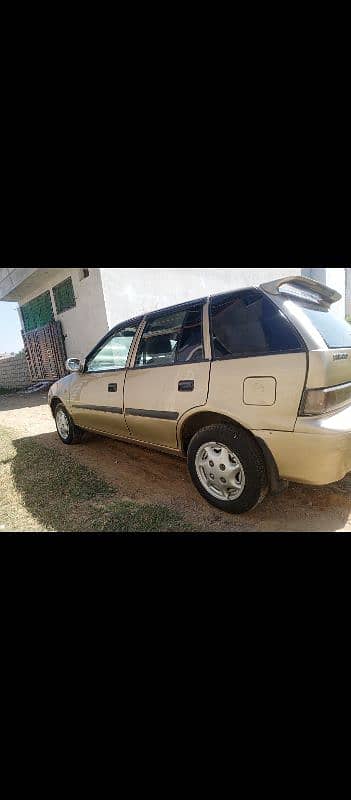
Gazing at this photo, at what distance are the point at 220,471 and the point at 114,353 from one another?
196cm

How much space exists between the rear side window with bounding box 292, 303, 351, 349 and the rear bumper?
1.63 feet

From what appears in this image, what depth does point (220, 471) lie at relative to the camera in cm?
239

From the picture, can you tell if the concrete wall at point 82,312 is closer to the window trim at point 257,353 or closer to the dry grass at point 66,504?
the dry grass at point 66,504

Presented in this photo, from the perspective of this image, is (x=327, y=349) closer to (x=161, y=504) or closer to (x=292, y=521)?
(x=292, y=521)

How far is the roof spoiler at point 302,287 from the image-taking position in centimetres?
220

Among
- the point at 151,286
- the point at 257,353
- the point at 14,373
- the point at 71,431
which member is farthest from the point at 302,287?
the point at 14,373

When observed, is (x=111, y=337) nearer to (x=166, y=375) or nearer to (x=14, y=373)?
(x=166, y=375)

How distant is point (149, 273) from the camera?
8.20 metres

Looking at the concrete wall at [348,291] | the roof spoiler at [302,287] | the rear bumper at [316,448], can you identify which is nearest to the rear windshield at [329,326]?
the roof spoiler at [302,287]

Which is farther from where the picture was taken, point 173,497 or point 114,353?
point 114,353

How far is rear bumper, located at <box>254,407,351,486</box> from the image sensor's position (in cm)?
189

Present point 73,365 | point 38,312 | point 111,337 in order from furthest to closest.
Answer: point 38,312
point 73,365
point 111,337
